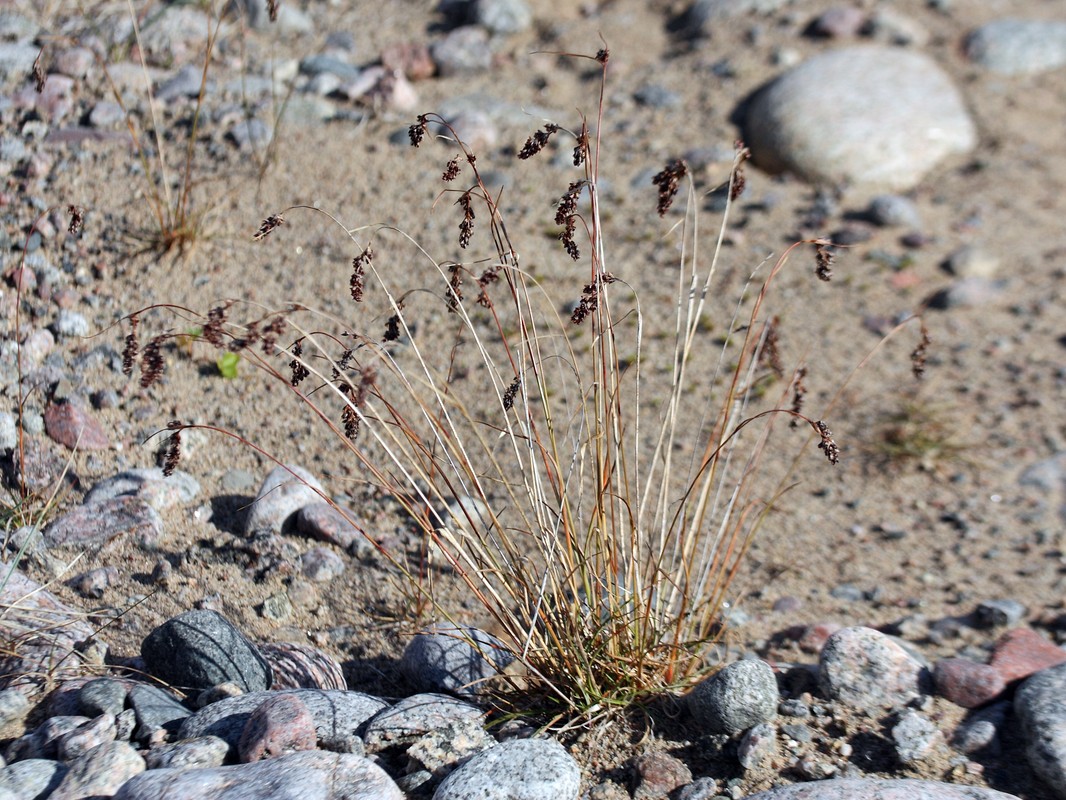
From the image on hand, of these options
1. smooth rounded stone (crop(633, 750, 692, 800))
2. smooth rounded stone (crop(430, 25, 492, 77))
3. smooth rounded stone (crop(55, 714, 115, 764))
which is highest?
smooth rounded stone (crop(430, 25, 492, 77))

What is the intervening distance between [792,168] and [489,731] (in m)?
3.59

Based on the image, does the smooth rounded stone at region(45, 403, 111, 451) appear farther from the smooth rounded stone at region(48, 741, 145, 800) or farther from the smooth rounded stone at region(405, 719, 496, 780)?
the smooth rounded stone at region(405, 719, 496, 780)

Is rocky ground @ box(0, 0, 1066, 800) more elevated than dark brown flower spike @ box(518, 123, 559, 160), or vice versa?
dark brown flower spike @ box(518, 123, 559, 160)

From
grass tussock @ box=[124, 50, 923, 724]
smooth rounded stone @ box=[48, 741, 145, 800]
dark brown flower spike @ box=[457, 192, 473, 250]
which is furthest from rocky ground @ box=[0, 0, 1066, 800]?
dark brown flower spike @ box=[457, 192, 473, 250]

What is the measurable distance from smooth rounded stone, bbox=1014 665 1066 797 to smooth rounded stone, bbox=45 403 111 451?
8.53ft

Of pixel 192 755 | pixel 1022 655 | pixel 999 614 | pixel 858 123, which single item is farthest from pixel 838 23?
pixel 192 755

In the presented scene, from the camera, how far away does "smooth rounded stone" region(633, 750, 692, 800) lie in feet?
7.17

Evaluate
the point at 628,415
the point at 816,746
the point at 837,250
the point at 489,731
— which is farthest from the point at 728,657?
the point at 837,250

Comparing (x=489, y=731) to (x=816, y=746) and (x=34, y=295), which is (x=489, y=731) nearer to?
(x=816, y=746)

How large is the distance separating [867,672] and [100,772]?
5.60 feet

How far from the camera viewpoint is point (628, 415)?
12.1 feet

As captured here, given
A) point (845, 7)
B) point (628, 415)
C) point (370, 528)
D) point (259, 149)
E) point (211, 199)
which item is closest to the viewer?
point (370, 528)

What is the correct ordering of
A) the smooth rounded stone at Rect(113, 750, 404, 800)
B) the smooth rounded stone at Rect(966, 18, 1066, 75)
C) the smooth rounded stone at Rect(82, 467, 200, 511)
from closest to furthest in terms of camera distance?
the smooth rounded stone at Rect(113, 750, 404, 800) → the smooth rounded stone at Rect(82, 467, 200, 511) → the smooth rounded stone at Rect(966, 18, 1066, 75)

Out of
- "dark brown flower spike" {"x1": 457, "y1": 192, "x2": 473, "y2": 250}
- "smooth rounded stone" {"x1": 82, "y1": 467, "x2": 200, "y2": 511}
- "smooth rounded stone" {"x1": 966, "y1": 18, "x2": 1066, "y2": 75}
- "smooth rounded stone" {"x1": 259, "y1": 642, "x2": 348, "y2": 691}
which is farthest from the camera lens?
"smooth rounded stone" {"x1": 966, "y1": 18, "x2": 1066, "y2": 75}
